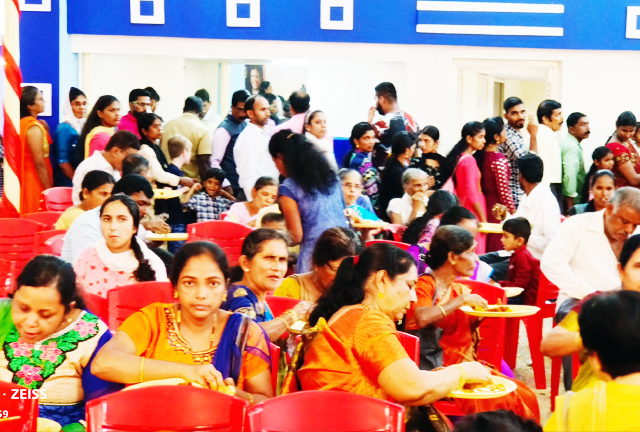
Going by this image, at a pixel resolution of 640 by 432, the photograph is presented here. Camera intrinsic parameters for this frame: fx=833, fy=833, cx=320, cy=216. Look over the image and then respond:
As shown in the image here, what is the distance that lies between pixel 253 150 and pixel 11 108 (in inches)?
86.0

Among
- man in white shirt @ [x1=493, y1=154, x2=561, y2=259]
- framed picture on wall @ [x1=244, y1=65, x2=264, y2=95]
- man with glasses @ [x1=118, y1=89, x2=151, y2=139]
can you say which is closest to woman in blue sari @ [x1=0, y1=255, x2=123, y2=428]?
man in white shirt @ [x1=493, y1=154, x2=561, y2=259]

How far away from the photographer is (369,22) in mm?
9320

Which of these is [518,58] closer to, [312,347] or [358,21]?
[358,21]

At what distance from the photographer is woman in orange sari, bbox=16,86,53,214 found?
727 centimetres

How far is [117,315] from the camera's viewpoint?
3.79 meters

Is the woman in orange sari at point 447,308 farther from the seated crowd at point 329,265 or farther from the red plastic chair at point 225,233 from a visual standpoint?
the red plastic chair at point 225,233

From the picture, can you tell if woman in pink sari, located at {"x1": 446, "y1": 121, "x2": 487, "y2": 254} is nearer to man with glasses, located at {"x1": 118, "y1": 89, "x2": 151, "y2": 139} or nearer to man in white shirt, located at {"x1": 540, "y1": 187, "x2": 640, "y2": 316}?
man in white shirt, located at {"x1": 540, "y1": 187, "x2": 640, "y2": 316}

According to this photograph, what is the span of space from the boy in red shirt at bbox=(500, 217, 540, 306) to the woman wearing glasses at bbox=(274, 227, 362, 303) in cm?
163

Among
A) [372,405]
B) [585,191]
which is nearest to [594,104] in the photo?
[585,191]

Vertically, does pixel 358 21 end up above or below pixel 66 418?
above

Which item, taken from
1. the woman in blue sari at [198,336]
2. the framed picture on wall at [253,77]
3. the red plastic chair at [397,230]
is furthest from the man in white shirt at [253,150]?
the framed picture on wall at [253,77]

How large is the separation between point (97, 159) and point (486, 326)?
316cm

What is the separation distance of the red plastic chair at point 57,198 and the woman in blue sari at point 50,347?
4.05m

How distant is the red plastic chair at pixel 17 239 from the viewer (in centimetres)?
525
